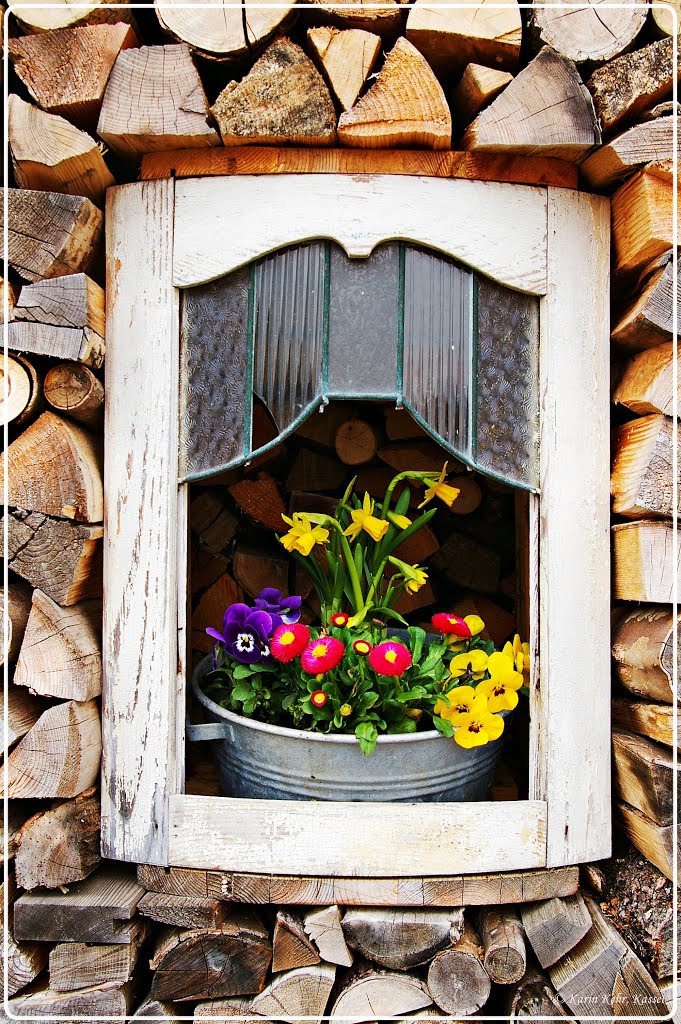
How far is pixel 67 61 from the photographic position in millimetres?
1545

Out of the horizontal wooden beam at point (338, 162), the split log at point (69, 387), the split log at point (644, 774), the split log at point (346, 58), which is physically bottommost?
the split log at point (644, 774)

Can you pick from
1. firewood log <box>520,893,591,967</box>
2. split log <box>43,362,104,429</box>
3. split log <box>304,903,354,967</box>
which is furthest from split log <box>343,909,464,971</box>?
split log <box>43,362,104,429</box>

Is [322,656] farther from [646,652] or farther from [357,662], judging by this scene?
[646,652]

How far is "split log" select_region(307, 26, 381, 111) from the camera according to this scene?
1.53m

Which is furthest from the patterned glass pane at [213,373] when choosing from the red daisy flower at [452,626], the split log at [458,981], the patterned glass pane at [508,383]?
the split log at [458,981]

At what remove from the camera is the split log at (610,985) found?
5.01ft

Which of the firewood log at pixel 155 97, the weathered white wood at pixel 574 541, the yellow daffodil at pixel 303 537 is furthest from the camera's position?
the yellow daffodil at pixel 303 537

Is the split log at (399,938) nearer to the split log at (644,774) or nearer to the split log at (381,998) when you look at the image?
the split log at (381,998)


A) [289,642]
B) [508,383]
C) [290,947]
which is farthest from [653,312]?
[290,947]

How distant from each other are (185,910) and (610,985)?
86 cm

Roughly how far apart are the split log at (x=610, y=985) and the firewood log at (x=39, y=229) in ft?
5.80

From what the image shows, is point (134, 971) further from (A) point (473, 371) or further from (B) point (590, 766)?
(A) point (473, 371)

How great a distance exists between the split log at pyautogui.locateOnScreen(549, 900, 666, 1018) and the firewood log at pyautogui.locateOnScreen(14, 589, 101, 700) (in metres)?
1.14

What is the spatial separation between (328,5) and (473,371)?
78 cm
